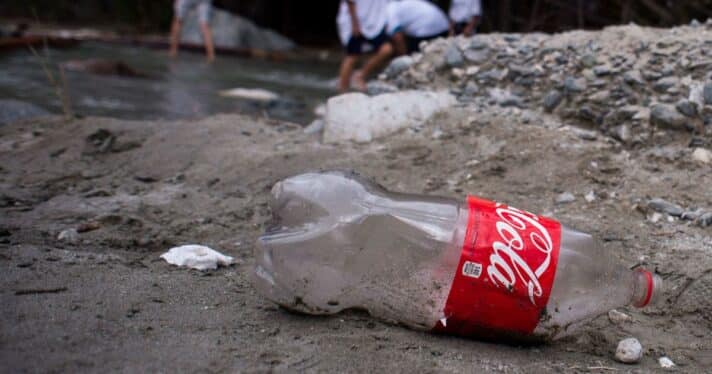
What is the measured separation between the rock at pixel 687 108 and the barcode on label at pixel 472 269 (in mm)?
1813

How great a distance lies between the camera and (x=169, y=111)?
5477mm

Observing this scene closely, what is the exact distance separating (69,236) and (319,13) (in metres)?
16.0

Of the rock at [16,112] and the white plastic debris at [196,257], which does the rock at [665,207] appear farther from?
the rock at [16,112]

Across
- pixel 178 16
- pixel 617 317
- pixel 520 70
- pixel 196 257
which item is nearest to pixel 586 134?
pixel 520 70

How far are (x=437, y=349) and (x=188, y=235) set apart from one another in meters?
1.24

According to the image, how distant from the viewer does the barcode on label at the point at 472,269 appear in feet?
5.44

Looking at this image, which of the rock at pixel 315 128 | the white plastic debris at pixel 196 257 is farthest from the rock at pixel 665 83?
the white plastic debris at pixel 196 257

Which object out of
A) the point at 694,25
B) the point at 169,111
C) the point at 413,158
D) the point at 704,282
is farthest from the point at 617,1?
the point at 704,282

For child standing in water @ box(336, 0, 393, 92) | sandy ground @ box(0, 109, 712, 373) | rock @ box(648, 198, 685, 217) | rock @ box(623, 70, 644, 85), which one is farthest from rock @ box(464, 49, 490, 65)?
child standing in water @ box(336, 0, 393, 92)

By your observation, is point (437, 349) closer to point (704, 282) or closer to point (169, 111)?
point (704, 282)

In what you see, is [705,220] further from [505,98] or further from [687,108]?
[505,98]

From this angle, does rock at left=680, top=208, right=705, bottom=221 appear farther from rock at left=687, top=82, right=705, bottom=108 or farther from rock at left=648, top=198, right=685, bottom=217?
rock at left=687, top=82, right=705, bottom=108

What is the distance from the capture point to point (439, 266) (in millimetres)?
1712

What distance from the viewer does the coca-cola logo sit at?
5.45 ft
